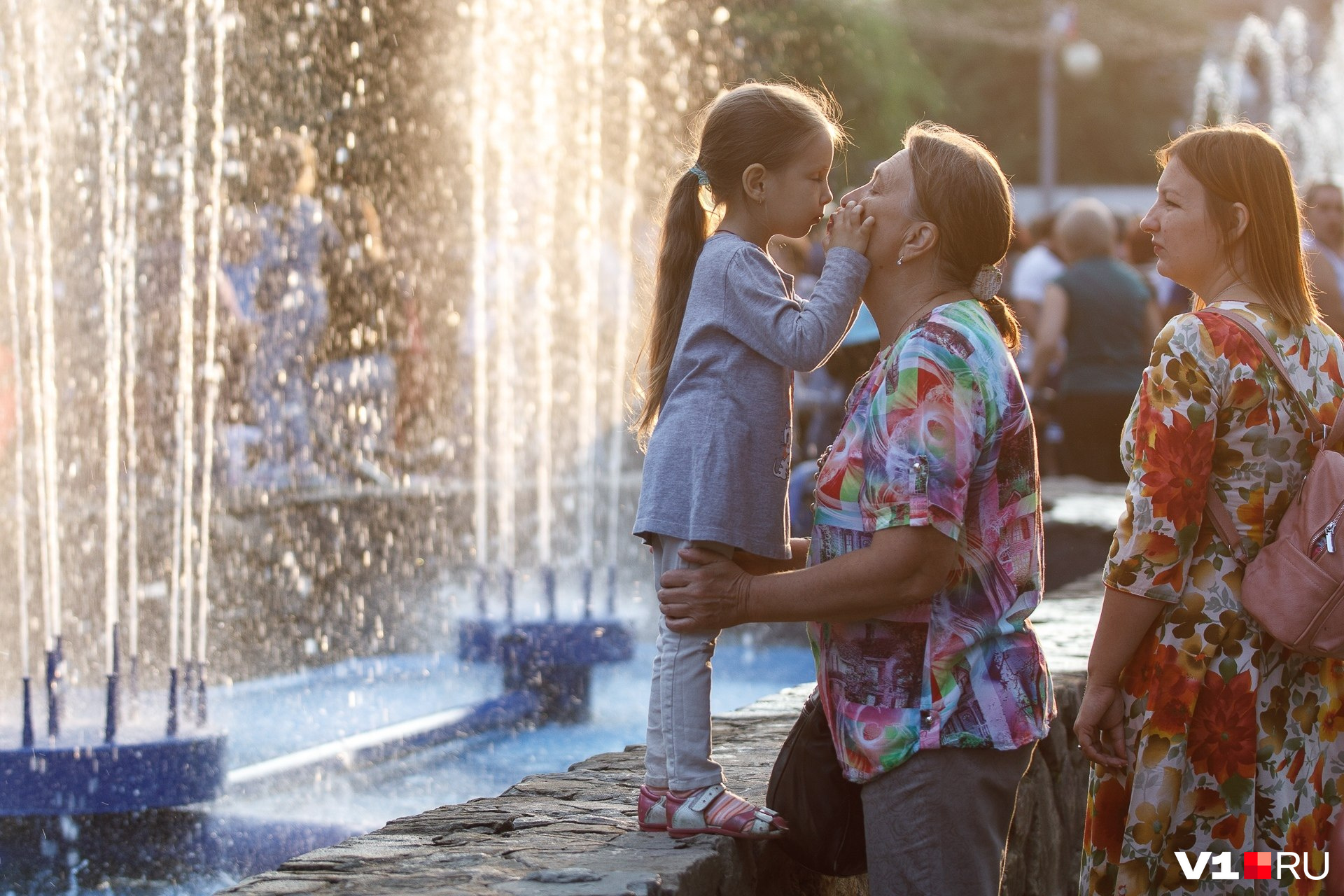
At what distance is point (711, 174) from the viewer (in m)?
2.43

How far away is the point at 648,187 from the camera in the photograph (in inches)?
563

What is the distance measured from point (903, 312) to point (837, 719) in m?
0.59

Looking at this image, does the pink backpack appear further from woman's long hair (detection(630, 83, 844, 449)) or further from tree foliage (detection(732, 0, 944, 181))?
→ tree foliage (detection(732, 0, 944, 181))

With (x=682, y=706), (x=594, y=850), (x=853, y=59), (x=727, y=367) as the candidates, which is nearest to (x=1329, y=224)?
(x=727, y=367)

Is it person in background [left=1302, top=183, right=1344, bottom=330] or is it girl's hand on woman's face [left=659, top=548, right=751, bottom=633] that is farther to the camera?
person in background [left=1302, top=183, right=1344, bottom=330]

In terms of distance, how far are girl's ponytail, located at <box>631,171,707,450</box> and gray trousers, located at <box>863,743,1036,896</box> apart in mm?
675

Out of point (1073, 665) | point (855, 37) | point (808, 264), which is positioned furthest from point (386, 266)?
point (855, 37)

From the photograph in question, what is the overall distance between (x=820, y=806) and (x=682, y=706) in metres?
0.25

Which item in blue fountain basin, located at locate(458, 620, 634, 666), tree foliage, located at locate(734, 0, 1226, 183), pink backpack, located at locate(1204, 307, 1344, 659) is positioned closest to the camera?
pink backpack, located at locate(1204, 307, 1344, 659)

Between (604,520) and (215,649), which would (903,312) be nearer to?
(215,649)

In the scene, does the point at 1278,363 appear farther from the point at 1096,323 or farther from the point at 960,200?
the point at 1096,323

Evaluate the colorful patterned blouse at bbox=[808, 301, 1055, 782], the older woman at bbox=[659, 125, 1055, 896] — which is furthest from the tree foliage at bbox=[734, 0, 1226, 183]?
the colorful patterned blouse at bbox=[808, 301, 1055, 782]

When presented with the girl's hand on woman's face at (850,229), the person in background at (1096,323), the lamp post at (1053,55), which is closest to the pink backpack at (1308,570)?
the girl's hand on woman's face at (850,229)

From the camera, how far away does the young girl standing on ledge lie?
7.41 feet
